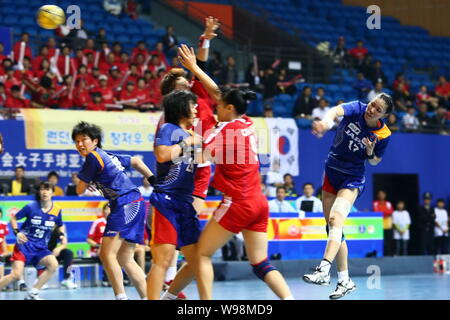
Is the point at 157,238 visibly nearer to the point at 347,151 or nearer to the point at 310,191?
the point at 347,151

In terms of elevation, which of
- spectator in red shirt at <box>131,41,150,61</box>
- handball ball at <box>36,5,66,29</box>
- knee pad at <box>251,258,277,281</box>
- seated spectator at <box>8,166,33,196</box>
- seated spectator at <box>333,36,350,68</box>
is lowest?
knee pad at <box>251,258,277,281</box>

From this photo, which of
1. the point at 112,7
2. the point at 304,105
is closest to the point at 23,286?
the point at 304,105

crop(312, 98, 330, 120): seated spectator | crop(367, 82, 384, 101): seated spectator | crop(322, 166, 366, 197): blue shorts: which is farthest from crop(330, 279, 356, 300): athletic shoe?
crop(367, 82, 384, 101): seated spectator

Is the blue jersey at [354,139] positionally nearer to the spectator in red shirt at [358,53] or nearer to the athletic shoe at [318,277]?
the athletic shoe at [318,277]

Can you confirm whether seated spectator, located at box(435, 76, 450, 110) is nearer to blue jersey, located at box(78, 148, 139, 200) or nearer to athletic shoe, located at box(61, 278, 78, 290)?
athletic shoe, located at box(61, 278, 78, 290)

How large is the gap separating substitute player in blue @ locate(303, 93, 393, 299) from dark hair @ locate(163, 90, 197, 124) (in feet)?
6.71

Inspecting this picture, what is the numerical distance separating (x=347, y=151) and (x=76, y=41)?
39.5ft

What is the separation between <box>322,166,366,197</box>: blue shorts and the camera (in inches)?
399

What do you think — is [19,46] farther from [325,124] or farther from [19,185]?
[325,124]

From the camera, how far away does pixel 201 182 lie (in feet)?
32.0

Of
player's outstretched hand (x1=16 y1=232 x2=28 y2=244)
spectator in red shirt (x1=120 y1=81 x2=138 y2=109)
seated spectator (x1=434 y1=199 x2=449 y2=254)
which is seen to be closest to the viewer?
player's outstretched hand (x1=16 y1=232 x2=28 y2=244)

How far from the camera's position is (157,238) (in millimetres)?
8344

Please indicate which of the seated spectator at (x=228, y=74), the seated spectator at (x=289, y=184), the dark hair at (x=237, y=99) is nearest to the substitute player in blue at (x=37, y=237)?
the dark hair at (x=237, y=99)

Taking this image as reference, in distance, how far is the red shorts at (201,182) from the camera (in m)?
9.70
